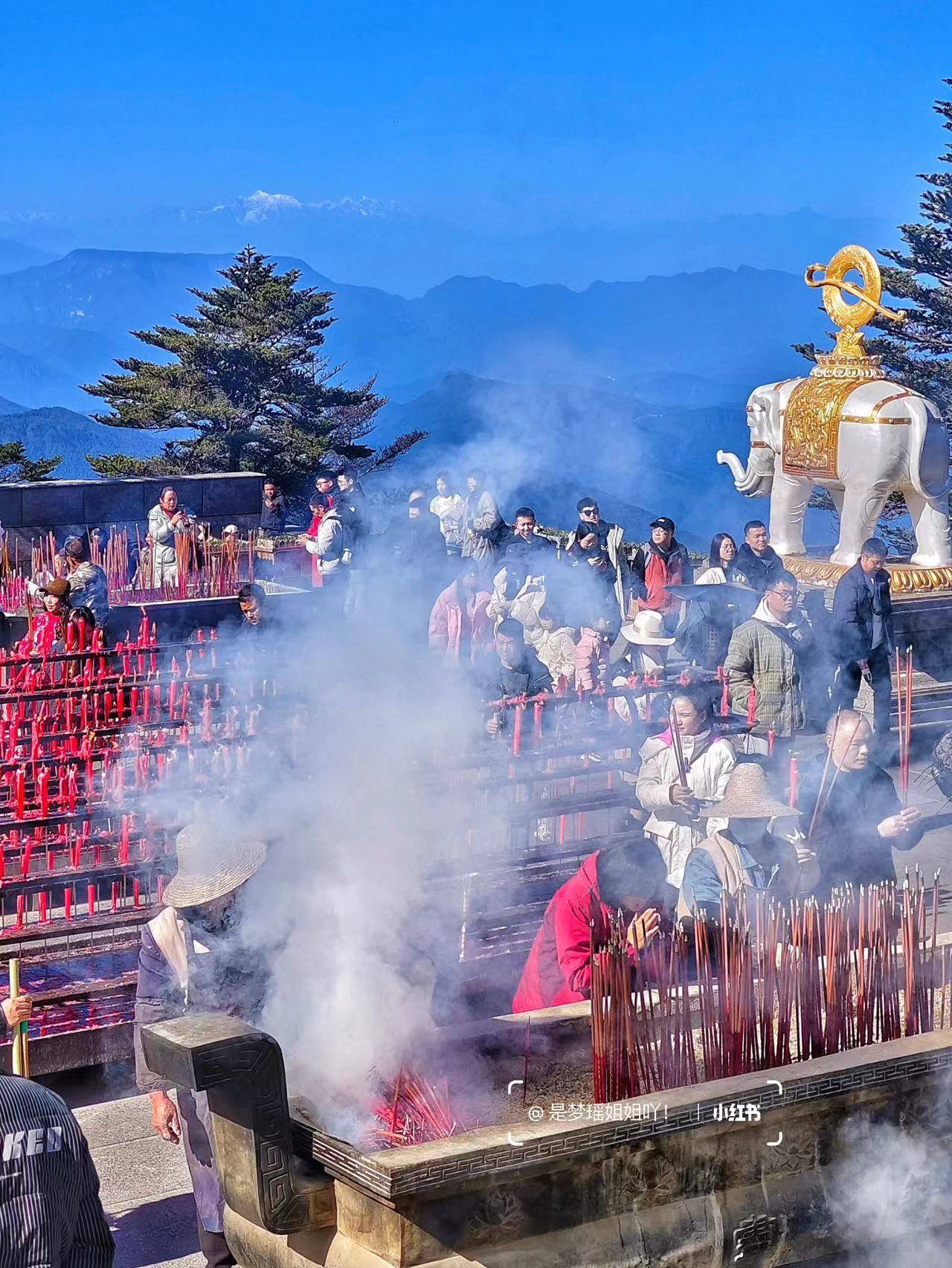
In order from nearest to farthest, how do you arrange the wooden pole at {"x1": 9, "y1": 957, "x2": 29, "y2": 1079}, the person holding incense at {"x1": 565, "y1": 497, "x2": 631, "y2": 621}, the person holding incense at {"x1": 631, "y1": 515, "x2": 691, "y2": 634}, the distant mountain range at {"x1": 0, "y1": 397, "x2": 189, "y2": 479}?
the wooden pole at {"x1": 9, "y1": 957, "x2": 29, "y2": 1079} → the person holding incense at {"x1": 631, "y1": 515, "x2": 691, "y2": 634} → the person holding incense at {"x1": 565, "y1": 497, "x2": 631, "y2": 621} → the distant mountain range at {"x1": 0, "y1": 397, "x2": 189, "y2": 479}

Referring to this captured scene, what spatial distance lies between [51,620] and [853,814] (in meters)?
4.87

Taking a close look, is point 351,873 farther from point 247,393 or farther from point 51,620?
point 247,393

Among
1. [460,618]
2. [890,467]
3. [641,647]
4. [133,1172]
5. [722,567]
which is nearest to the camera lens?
[133,1172]

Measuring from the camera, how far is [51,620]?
902 centimetres

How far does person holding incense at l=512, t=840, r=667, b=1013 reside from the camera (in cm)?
495

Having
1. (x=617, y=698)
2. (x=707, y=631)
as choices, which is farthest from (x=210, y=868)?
(x=707, y=631)

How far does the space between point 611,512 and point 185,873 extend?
35.9 metres

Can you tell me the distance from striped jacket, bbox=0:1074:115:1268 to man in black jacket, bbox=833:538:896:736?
262 inches

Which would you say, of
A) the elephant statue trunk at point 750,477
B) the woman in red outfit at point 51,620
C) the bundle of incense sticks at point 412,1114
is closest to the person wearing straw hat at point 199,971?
the bundle of incense sticks at point 412,1114

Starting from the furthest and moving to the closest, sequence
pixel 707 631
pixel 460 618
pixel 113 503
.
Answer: pixel 113 503
pixel 460 618
pixel 707 631

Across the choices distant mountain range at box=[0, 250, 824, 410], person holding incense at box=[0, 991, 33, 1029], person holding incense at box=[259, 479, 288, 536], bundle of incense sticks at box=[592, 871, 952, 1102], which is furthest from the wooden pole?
distant mountain range at box=[0, 250, 824, 410]

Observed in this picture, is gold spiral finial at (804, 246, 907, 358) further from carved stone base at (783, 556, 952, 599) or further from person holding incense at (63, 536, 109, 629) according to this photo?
person holding incense at (63, 536, 109, 629)

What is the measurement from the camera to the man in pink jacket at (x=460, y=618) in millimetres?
9758

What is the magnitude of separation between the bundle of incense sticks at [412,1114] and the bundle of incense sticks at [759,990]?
0.45 m
